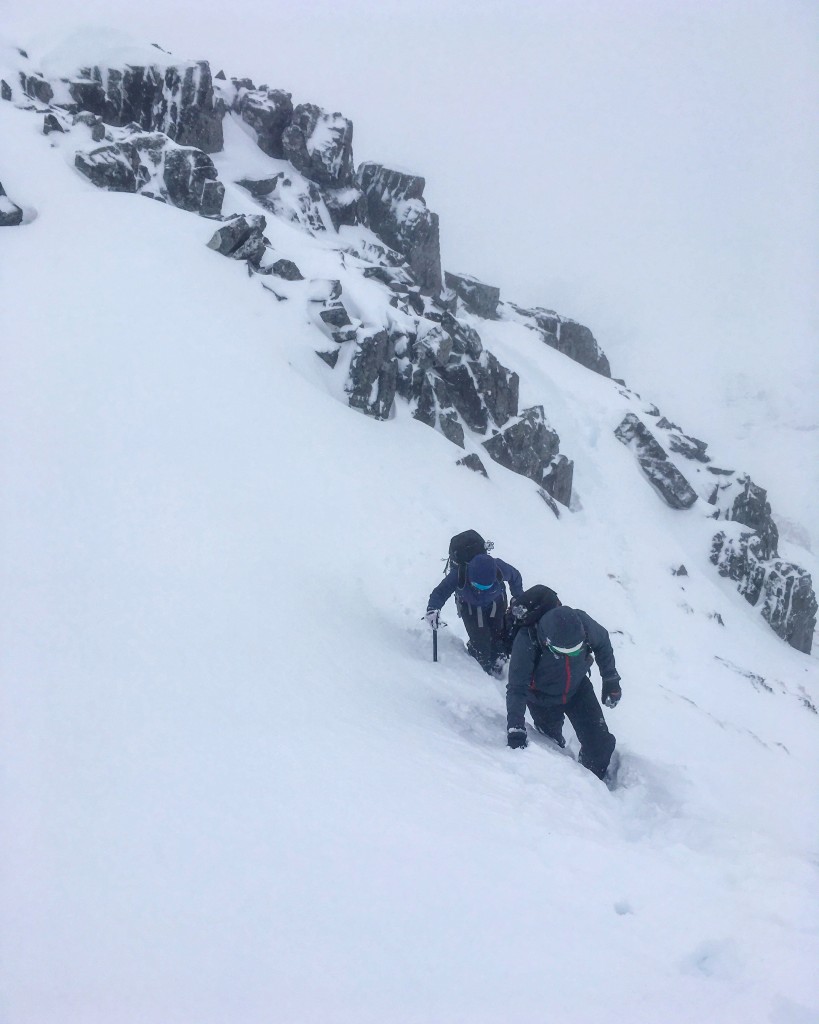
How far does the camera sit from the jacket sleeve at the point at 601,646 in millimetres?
7246

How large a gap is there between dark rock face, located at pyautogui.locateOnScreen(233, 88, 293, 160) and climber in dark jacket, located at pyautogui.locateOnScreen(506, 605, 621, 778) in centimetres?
4431

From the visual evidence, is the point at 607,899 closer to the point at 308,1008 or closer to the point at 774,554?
the point at 308,1008

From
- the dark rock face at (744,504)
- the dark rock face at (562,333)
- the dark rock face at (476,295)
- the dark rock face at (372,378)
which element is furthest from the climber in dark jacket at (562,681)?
the dark rock face at (562,333)

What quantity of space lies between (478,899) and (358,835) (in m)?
0.91

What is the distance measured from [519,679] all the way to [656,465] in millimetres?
35478

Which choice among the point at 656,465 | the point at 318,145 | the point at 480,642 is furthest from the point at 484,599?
the point at 318,145

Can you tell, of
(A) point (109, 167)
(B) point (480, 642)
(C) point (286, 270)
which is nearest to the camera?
(B) point (480, 642)

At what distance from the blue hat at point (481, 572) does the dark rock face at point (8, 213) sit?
63.2 ft

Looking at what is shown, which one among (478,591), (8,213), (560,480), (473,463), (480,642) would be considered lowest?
(560,480)

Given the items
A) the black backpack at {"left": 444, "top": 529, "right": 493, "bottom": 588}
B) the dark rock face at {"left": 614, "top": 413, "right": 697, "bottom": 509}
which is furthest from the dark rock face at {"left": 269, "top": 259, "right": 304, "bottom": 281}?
the dark rock face at {"left": 614, "top": 413, "right": 697, "bottom": 509}

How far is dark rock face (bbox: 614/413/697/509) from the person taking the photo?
38875mm

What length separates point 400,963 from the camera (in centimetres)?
345

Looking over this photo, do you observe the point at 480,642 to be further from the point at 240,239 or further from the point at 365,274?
the point at 365,274

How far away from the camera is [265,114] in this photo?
4247 centimetres
